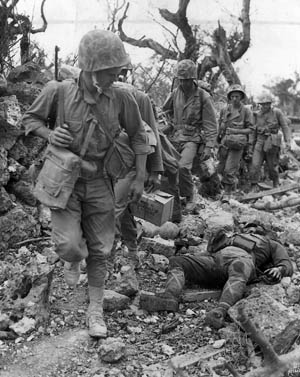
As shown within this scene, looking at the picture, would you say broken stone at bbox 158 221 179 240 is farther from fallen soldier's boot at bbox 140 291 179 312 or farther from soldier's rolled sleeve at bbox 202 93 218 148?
fallen soldier's boot at bbox 140 291 179 312

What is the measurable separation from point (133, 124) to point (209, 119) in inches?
155

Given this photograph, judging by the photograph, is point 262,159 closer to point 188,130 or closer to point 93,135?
point 188,130

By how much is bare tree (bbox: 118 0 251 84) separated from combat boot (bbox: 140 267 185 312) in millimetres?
15708

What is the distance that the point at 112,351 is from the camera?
4098mm

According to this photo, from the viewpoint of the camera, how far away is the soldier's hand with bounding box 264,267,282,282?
5.67 metres

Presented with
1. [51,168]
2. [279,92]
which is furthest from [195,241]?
[279,92]

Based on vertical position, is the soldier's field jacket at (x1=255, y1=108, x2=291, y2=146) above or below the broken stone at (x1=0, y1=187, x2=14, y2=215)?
below

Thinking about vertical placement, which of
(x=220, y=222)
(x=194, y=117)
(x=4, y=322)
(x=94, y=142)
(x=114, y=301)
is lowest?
(x=220, y=222)

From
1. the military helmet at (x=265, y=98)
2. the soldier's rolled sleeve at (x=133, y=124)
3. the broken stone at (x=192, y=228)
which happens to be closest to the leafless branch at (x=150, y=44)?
the military helmet at (x=265, y=98)

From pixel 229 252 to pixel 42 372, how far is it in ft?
7.34

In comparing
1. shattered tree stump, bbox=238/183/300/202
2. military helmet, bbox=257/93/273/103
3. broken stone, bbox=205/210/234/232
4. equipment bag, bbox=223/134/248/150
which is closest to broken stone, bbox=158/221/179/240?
broken stone, bbox=205/210/234/232

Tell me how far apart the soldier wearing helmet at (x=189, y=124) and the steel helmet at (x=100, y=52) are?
391cm

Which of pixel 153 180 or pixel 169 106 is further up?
pixel 153 180

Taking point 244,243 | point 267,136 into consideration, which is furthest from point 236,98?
point 244,243
